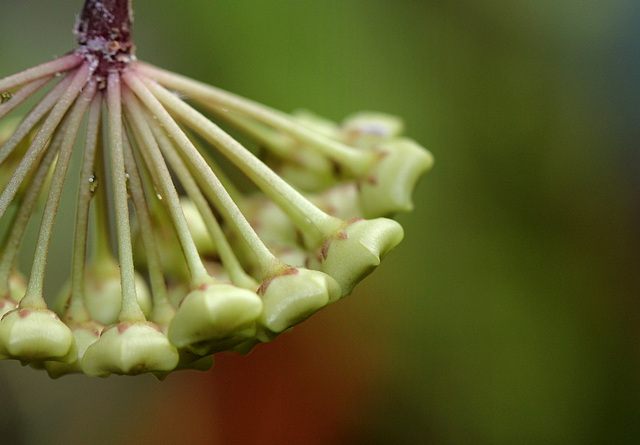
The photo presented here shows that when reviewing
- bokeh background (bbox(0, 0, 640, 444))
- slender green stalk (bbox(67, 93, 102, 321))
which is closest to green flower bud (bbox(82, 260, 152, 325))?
slender green stalk (bbox(67, 93, 102, 321))

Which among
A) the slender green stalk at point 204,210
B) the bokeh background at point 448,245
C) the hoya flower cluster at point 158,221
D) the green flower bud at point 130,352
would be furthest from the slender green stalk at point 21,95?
the bokeh background at point 448,245

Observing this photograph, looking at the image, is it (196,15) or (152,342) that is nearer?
(152,342)

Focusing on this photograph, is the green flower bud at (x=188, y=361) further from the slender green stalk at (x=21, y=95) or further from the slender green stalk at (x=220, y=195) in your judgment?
the slender green stalk at (x=21, y=95)

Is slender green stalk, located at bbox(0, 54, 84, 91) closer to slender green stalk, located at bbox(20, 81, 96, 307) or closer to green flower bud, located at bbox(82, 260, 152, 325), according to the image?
slender green stalk, located at bbox(20, 81, 96, 307)

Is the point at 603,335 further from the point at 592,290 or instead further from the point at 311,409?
the point at 311,409

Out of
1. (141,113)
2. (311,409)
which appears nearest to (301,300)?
(141,113)
